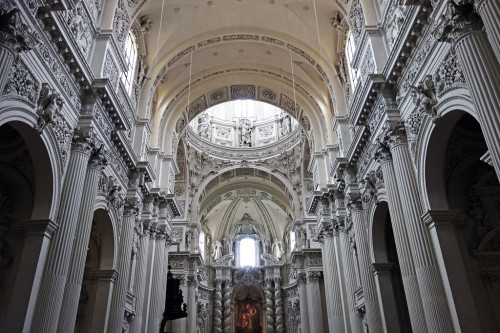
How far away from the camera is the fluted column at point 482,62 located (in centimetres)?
631

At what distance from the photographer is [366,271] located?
532 inches

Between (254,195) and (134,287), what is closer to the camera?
(134,287)

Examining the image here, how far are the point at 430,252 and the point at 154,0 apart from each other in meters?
13.3

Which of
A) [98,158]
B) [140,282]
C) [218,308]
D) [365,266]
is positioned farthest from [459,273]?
[218,308]

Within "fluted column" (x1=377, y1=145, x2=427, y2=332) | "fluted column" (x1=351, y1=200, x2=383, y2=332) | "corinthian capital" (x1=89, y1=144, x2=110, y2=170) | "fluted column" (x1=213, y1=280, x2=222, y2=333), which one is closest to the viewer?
"fluted column" (x1=377, y1=145, x2=427, y2=332)

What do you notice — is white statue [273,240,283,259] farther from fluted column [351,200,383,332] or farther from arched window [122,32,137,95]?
arched window [122,32,137,95]

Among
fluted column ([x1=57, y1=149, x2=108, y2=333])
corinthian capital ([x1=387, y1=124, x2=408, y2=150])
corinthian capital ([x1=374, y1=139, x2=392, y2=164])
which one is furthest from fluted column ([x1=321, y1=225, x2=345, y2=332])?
fluted column ([x1=57, y1=149, x2=108, y2=333])

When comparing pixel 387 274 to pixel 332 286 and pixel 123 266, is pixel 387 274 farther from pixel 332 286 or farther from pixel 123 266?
pixel 123 266

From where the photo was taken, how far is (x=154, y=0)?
16.1 m

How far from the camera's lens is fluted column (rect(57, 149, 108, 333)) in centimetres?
942

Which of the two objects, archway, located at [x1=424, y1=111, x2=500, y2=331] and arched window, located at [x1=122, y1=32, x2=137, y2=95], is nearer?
archway, located at [x1=424, y1=111, x2=500, y2=331]

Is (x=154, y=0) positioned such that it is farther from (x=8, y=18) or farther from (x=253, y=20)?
(x=8, y=18)

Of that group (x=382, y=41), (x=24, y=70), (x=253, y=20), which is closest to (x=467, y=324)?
(x=382, y=41)

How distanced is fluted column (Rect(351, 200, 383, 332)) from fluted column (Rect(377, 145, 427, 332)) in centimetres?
320
